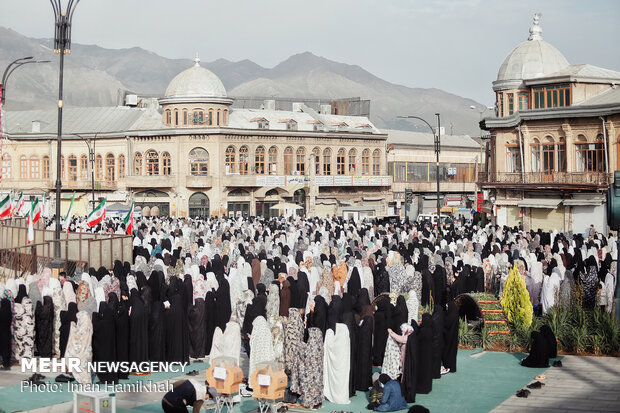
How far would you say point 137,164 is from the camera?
60.7 meters

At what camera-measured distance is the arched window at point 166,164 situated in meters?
59.2

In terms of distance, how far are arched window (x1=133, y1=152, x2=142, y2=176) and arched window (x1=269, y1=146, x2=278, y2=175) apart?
9.39 meters

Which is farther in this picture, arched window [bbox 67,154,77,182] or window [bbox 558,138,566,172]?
arched window [bbox 67,154,77,182]

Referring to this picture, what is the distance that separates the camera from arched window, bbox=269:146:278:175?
202 feet

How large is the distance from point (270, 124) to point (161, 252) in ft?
120

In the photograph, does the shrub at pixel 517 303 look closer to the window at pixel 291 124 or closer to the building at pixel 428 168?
the window at pixel 291 124

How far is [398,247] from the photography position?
29000 mm

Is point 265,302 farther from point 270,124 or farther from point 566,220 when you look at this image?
point 270,124

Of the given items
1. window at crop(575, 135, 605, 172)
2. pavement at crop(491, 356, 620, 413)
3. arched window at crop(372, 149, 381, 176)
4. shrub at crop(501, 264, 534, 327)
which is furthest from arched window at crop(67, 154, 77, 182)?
pavement at crop(491, 356, 620, 413)

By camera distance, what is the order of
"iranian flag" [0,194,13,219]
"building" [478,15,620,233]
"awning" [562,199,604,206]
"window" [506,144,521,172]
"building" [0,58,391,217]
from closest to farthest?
1. "iranian flag" [0,194,13,219]
2. "awning" [562,199,604,206]
3. "building" [478,15,620,233]
4. "window" [506,144,521,172]
5. "building" [0,58,391,217]

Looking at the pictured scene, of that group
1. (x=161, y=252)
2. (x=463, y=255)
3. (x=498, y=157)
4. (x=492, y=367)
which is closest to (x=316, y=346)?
(x=492, y=367)

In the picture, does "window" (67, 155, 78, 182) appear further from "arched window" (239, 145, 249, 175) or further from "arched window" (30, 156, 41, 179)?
"arched window" (239, 145, 249, 175)

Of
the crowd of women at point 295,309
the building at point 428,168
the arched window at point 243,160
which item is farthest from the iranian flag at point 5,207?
the building at point 428,168

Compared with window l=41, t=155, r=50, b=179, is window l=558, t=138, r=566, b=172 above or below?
below
